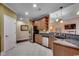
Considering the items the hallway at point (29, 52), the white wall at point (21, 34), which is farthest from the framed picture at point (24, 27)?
the hallway at point (29, 52)

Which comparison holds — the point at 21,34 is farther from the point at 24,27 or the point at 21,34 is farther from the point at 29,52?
the point at 29,52

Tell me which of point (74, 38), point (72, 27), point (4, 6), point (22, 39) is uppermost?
point (4, 6)

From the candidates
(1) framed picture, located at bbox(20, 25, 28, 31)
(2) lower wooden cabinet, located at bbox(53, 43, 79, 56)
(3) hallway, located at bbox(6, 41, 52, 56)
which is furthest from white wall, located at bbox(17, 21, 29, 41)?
(2) lower wooden cabinet, located at bbox(53, 43, 79, 56)

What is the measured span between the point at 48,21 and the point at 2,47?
3683 mm

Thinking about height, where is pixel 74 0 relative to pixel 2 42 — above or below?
above

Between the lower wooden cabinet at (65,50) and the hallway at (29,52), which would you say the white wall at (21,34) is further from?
the lower wooden cabinet at (65,50)

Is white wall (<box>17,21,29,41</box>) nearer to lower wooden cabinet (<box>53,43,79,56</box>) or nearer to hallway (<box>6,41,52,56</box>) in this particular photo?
hallway (<box>6,41,52,56</box>)

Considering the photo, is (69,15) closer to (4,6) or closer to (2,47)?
(4,6)

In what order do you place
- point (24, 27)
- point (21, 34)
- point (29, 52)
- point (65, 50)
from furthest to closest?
1. point (24, 27)
2. point (21, 34)
3. point (29, 52)
4. point (65, 50)

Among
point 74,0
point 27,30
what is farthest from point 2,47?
point 27,30

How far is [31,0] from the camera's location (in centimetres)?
266

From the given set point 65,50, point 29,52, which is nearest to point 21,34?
point 29,52

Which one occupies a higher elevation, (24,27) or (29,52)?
(24,27)

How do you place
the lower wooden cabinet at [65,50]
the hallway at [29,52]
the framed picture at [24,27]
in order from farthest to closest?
1. the framed picture at [24,27]
2. the hallway at [29,52]
3. the lower wooden cabinet at [65,50]
